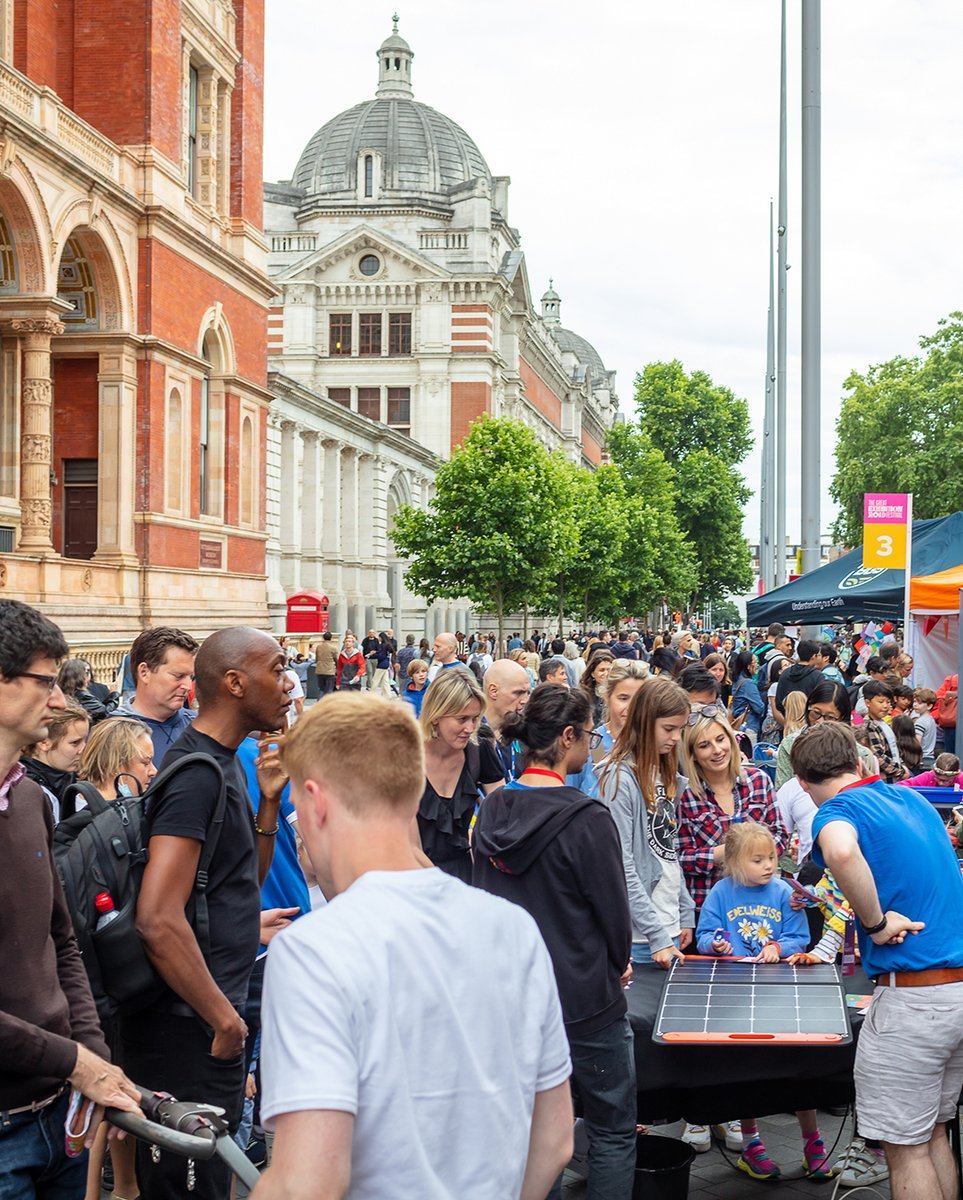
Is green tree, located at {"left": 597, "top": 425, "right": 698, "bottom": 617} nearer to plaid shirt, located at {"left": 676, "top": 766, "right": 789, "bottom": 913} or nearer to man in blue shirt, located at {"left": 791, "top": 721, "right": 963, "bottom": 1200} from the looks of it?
plaid shirt, located at {"left": 676, "top": 766, "right": 789, "bottom": 913}

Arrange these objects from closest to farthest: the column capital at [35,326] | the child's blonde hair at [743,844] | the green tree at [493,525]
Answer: the child's blonde hair at [743,844] → the column capital at [35,326] → the green tree at [493,525]

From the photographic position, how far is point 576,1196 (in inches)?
231

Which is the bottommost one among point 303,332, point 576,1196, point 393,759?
point 576,1196

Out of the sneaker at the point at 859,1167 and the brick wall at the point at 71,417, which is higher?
the brick wall at the point at 71,417

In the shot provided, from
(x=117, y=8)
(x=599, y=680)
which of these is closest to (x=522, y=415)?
(x=117, y=8)

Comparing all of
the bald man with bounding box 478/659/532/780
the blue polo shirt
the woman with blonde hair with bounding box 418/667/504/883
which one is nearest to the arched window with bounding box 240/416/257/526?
the bald man with bounding box 478/659/532/780

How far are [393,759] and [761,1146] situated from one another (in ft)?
14.2

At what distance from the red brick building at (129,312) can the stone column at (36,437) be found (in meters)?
0.03

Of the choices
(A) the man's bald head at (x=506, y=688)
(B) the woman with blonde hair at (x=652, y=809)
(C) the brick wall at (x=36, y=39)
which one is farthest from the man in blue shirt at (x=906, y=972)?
(C) the brick wall at (x=36, y=39)

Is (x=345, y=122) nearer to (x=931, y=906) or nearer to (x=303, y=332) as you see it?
(x=303, y=332)

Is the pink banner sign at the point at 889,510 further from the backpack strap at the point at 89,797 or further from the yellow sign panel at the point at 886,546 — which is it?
the backpack strap at the point at 89,797

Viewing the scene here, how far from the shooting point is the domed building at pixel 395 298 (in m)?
53.7

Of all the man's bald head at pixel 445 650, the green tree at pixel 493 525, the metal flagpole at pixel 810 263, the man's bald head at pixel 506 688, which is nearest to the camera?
the man's bald head at pixel 506 688

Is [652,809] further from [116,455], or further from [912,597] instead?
[116,455]
